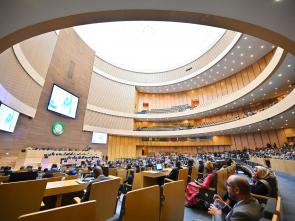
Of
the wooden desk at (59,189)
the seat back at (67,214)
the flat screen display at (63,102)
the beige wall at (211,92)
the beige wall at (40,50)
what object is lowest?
the wooden desk at (59,189)

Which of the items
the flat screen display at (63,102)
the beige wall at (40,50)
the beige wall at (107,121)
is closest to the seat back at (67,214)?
the beige wall at (40,50)

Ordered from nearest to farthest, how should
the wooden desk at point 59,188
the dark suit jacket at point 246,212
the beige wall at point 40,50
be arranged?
the dark suit jacket at point 246,212, the wooden desk at point 59,188, the beige wall at point 40,50

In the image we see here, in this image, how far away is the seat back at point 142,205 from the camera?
1.55 meters

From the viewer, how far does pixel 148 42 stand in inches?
963

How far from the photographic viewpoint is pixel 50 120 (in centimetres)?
1227

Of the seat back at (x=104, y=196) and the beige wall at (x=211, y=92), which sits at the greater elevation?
the beige wall at (x=211, y=92)

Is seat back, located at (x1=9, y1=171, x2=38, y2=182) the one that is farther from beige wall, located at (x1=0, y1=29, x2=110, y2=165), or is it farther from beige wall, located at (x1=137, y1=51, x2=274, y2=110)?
beige wall, located at (x1=137, y1=51, x2=274, y2=110)

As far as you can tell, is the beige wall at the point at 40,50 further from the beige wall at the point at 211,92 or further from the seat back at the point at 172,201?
the beige wall at the point at 211,92

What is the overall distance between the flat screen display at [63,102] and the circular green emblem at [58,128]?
0.91 meters

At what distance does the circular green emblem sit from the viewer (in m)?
12.5

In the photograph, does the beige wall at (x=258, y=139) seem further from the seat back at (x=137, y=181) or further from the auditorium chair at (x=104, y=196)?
the auditorium chair at (x=104, y=196)

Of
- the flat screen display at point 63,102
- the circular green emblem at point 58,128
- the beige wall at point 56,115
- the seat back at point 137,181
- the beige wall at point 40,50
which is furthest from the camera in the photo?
the circular green emblem at point 58,128

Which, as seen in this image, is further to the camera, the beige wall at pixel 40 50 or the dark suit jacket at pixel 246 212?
the beige wall at pixel 40 50

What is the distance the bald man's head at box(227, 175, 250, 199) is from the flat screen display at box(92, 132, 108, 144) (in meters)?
18.9
